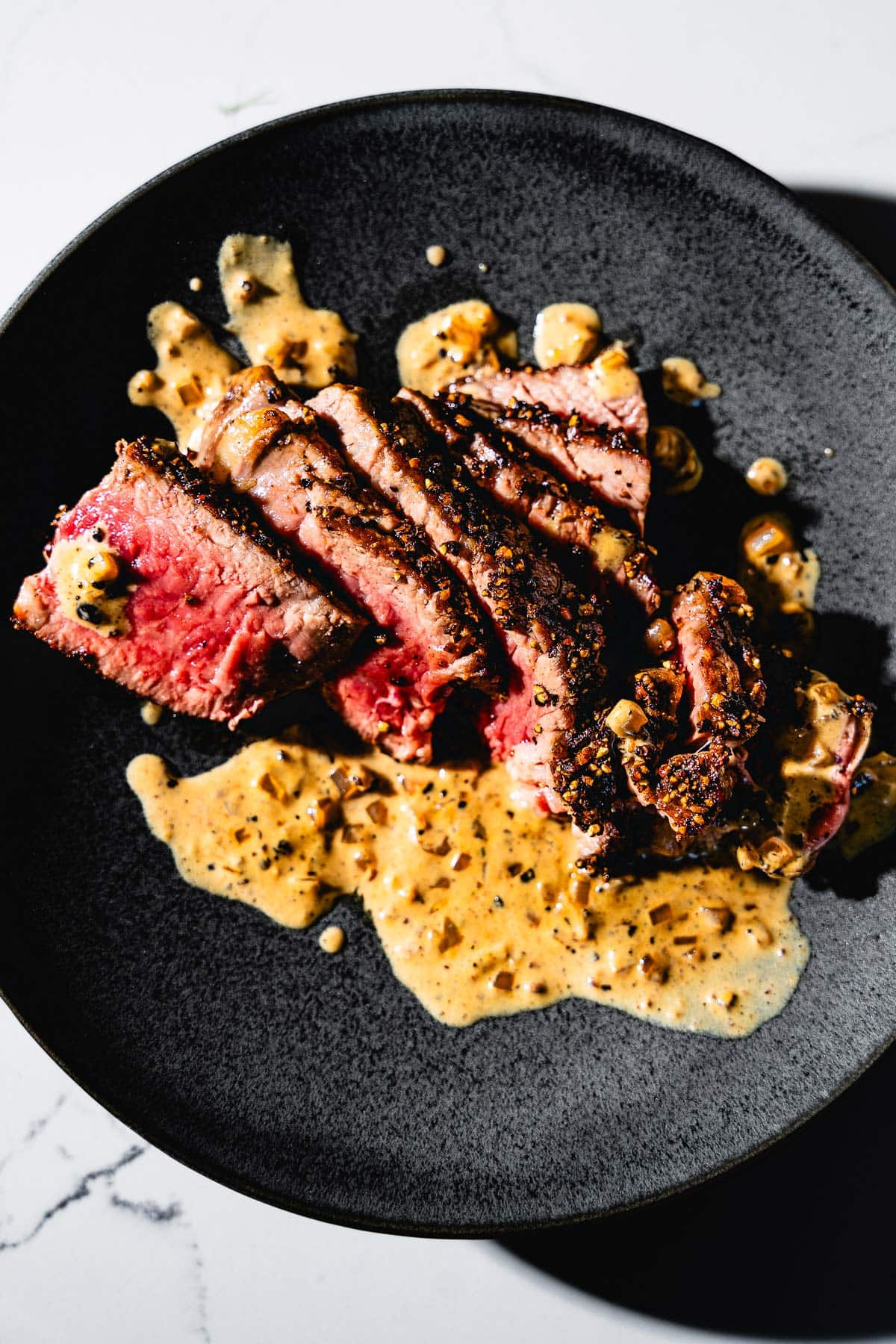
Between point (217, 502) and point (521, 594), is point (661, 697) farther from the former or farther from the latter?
point (217, 502)

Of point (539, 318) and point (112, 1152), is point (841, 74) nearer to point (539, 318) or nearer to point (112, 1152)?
point (539, 318)

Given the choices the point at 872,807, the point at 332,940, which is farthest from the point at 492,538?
the point at 872,807

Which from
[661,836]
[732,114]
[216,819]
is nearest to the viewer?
[661,836]

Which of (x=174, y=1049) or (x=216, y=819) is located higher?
(x=216, y=819)

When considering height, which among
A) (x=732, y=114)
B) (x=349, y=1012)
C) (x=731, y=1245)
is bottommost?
(x=731, y=1245)

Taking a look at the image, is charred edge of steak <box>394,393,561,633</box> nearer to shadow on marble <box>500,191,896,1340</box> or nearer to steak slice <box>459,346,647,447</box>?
steak slice <box>459,346,647,447</box>

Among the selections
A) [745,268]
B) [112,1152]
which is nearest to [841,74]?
[745,268]

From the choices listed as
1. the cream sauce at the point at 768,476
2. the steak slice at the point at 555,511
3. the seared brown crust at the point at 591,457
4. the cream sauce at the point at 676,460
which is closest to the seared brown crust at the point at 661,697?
the steak slice at the point at 555,511

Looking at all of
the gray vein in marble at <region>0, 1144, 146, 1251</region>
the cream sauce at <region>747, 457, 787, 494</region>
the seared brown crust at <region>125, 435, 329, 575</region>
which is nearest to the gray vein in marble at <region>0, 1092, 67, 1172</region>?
the gray vein in marble at <region>0, 1144, 146, 1251</region>
